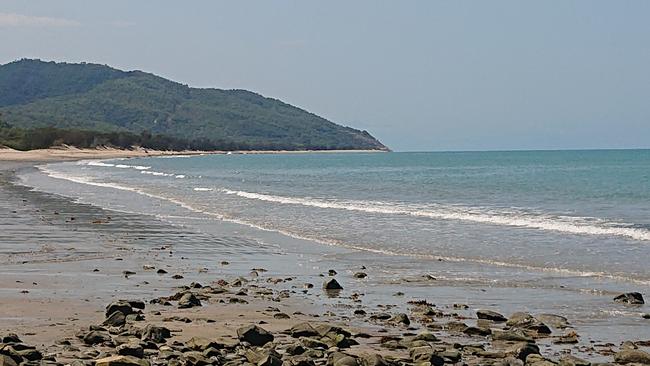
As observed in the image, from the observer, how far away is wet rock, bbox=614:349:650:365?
8.23 m

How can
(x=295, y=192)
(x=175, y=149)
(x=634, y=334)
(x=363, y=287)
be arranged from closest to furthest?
(x=634, y=334) → (x=363, y=287) → (x=295, y=192) → (x=175, y=149)

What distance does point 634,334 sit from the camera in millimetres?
9617

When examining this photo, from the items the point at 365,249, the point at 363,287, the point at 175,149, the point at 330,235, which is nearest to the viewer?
the point at 363,287

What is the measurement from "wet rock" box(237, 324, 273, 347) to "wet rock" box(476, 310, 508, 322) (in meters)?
2.85

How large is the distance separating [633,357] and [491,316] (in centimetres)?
228

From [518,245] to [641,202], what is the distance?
51.6 feet

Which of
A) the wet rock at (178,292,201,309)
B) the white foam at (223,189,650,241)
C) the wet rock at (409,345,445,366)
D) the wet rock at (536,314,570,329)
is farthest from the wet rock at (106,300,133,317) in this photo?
the white foam at (223,189,650,241)

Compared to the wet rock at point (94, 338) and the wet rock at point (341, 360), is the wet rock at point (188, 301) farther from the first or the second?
the wet rock at point (341, 360)

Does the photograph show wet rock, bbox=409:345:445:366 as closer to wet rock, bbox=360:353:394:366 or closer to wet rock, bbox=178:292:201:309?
wet rock, bbox=360:353:394:366

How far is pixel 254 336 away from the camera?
887 centimetres

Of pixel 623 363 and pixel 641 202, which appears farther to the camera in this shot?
pixel 641 202

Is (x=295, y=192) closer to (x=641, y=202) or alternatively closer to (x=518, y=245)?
(x=641, y=202)

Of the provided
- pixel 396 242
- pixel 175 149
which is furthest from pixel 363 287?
pixel 175 149

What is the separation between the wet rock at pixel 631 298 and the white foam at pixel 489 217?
7770 mm
